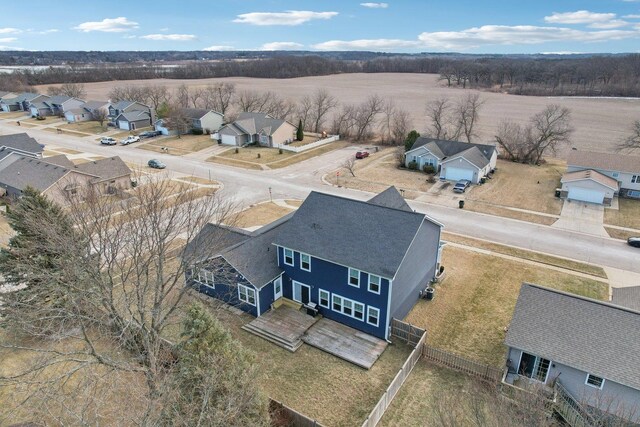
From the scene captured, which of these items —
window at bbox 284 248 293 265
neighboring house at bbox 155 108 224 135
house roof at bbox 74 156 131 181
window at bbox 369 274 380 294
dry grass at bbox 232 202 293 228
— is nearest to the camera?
window at bbox 369 274 380 294

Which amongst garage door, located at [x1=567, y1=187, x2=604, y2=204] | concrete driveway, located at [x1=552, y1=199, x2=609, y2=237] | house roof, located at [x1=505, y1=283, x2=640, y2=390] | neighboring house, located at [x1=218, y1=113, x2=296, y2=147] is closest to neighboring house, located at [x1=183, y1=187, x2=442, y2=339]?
house roof, located at [x1=505, y1=283, x2=640, y2=390]

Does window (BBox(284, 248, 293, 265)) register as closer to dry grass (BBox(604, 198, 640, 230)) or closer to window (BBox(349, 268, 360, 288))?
window (BBox(349, 268, 360, 288))

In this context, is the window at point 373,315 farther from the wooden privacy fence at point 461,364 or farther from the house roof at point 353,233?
the wooden privacy fence at point 461,364

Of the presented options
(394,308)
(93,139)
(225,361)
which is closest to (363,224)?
(394,308)

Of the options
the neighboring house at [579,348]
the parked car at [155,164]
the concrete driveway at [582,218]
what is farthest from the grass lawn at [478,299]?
the parked car at [155,164]

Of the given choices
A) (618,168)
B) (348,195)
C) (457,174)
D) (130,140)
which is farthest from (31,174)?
(618,168)
